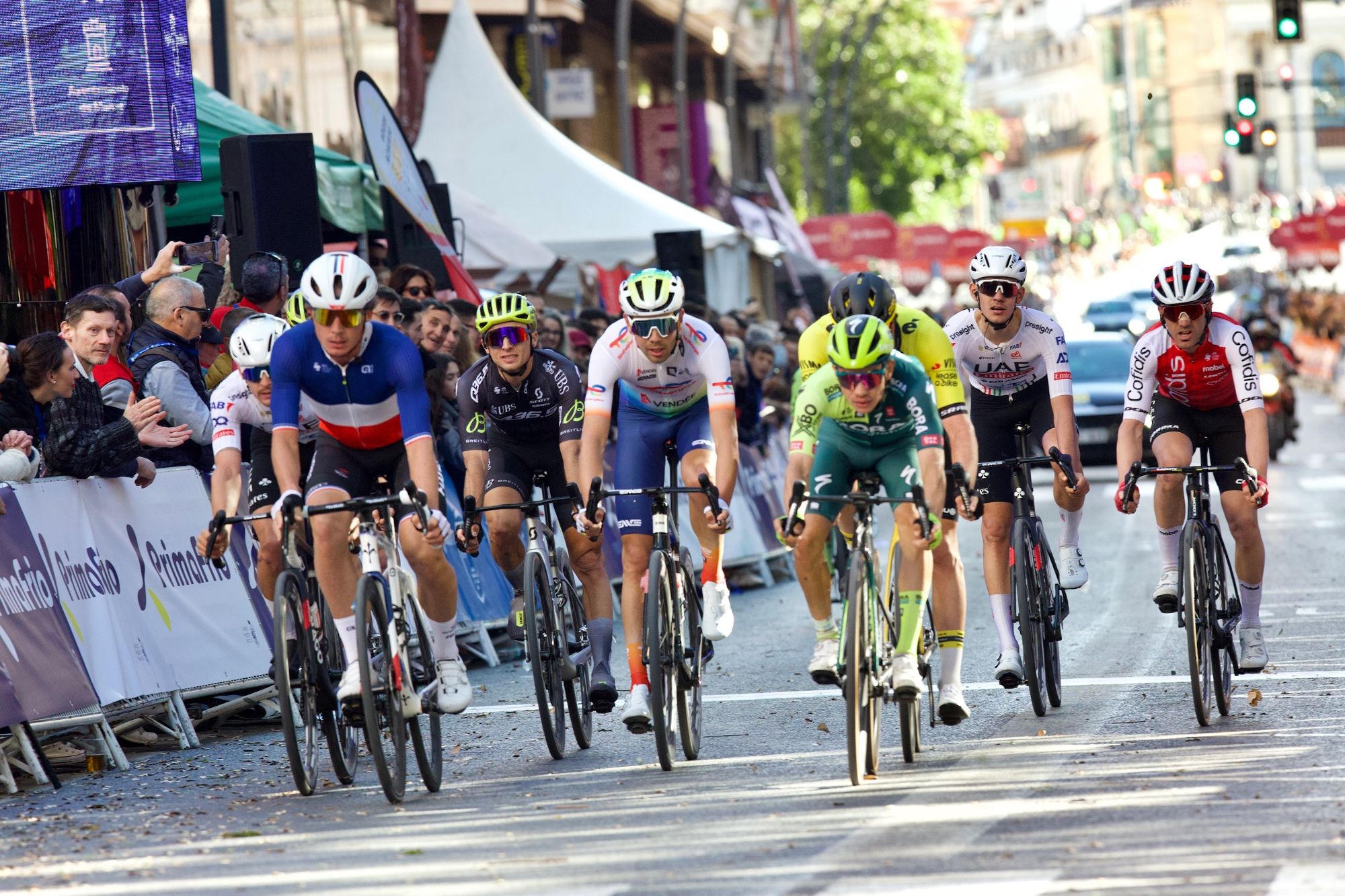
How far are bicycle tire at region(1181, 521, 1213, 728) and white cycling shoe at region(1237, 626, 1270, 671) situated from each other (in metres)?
0.59

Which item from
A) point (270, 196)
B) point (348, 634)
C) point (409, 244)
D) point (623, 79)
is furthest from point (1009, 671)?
point (623, 79)

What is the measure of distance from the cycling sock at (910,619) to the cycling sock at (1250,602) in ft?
7.63

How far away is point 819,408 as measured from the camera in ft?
30.0

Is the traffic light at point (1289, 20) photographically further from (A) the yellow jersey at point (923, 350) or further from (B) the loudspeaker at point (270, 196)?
(A) the yellow jersey at point (923, 350)

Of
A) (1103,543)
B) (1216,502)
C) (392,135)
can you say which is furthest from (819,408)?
(1216,502)

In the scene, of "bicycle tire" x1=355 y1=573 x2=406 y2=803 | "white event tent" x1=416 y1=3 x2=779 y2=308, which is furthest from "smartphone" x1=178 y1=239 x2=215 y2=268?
"white event tent" x1=416 y1=3 x2=779 y2=308

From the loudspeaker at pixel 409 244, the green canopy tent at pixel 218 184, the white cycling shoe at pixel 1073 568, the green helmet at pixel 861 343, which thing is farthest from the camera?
the loudspeaker at pixel 409 244

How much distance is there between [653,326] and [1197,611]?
265 centimetres

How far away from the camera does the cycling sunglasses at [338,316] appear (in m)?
9.03

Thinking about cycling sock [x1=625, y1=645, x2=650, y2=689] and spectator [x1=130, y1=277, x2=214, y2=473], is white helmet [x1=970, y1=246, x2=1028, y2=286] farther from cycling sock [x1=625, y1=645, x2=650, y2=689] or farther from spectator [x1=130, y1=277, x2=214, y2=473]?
spectator [x1=130, y1=277, x2=214, y2=473]

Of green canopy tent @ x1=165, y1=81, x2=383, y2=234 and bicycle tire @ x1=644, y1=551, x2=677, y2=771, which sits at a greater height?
green canopy tent @ x1=165, y1=81, x2=383, y2=234

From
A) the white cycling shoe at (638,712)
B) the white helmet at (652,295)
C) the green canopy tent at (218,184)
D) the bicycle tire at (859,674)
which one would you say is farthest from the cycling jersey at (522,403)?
the green canopy tent at (218,184)

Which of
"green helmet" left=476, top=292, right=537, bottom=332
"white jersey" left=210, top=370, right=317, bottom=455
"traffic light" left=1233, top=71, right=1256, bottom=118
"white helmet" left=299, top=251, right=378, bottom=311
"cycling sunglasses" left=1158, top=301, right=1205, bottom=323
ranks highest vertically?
"traffic light" left=1233, top=71, right=1256, bottom=118

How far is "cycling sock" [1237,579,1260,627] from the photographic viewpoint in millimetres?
10773
